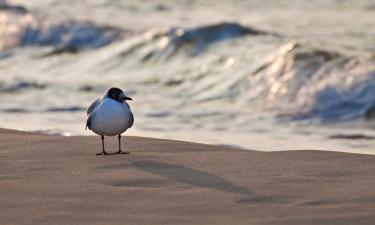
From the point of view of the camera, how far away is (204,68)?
14625 mm

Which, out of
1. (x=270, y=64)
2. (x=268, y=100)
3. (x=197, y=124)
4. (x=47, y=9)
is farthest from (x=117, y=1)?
(x=197, y=124)

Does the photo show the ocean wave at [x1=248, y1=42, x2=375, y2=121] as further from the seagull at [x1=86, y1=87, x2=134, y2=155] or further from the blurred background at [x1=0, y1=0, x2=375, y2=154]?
the seagull at [x1=86, y1=87, x2=134, y2=155]

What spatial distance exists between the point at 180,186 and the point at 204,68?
8.43m

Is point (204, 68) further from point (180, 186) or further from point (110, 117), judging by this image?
point (180, 186)

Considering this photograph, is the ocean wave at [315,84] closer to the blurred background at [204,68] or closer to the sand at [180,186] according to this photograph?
the blurred background at [204,68]

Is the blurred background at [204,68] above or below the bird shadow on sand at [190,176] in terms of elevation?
above

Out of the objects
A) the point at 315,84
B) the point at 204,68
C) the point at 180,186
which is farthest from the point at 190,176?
the point at 204,68

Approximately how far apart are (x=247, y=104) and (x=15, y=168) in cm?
579

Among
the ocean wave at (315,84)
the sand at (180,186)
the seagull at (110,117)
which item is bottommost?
the sand at (180,186)

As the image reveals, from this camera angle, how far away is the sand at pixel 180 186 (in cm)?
558

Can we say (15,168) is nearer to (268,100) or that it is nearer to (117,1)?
(268,100)

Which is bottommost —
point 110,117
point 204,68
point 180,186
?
point 180,186

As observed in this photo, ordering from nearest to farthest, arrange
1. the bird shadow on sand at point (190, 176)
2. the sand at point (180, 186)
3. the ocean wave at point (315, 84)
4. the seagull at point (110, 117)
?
the sand at point (180, 186)
the bird shadow on sand at point (190, 176)
the seagull at point (110, 117)
the ocean wave at point (315, 84)

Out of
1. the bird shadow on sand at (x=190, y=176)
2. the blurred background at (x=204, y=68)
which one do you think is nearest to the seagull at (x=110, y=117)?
the bird shadow on sand at (x=190, y=176)
